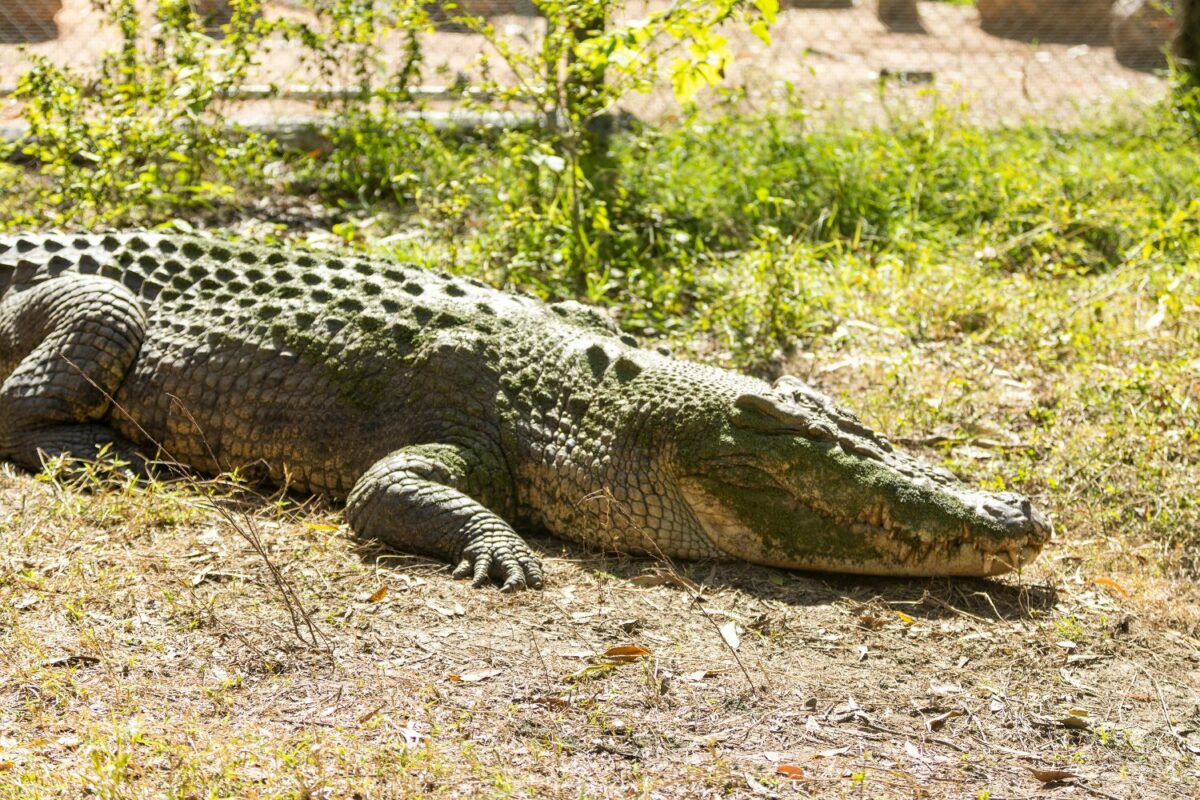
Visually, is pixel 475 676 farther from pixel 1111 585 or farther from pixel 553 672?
pixel 1111 585

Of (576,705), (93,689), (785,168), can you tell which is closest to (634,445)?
(576,705)

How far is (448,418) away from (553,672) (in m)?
1.50

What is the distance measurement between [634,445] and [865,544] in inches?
35.8

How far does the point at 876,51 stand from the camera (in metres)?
12.7

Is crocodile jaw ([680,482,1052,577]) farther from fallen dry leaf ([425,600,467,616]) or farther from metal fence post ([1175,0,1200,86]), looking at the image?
metal fence post ([1175,0,1200,86])

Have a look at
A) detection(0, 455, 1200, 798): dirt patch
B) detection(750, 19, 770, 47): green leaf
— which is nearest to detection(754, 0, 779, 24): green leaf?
detection(750, 19, 770, 47): green leaf

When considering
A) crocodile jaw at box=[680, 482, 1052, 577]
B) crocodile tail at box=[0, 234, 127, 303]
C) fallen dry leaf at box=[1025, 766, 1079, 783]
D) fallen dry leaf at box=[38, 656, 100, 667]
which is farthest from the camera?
crocodile tail at box=[0, 234, 127, 303]

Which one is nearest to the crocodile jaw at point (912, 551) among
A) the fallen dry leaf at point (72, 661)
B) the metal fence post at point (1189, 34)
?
the fallen dry leaf at point (72, 661)

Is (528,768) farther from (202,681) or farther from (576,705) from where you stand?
(202,681)

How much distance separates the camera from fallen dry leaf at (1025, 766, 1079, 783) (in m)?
3.44

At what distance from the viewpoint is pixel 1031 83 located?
11969 millimetres

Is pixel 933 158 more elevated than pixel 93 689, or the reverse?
pixel 933 158

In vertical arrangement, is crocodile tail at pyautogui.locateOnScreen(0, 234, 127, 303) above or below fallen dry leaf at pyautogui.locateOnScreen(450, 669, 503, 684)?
above

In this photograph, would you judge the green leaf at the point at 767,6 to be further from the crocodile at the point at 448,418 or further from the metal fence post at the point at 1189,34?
the metal fence post at the point at 1189,34
